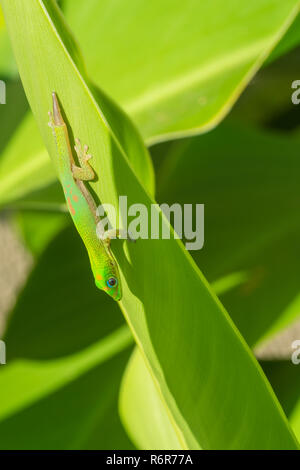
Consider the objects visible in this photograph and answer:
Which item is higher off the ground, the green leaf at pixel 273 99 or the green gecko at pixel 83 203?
the green leaf at pixel 273 99

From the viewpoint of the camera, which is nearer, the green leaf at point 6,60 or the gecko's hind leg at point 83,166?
the gecko's hind leg at point 83,166

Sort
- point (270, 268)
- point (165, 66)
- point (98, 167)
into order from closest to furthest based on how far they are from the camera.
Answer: point (98, 167)
point (165, 66)
point (270, 268)

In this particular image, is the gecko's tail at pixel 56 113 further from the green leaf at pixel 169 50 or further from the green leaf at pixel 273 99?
the green leaf at pixel 273 99

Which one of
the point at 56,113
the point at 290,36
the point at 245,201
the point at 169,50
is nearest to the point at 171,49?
the point at 169,50

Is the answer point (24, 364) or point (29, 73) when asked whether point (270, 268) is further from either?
point (29, 73)

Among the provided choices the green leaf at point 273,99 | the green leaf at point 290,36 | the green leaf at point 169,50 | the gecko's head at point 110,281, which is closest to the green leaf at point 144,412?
the gecko's head at point 110,281
